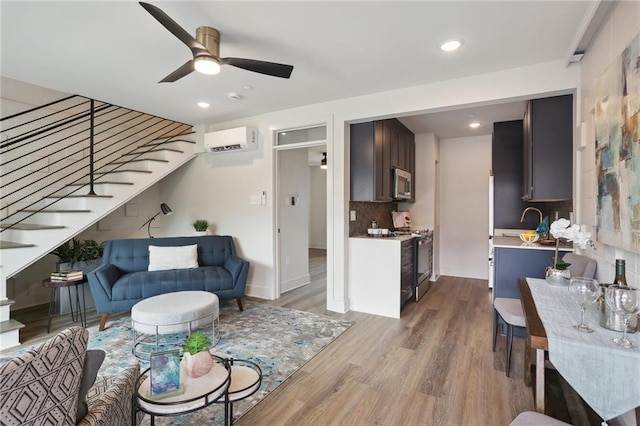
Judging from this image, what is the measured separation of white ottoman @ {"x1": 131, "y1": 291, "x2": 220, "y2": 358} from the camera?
256 centimetres

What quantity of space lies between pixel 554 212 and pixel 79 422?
5.16 meters

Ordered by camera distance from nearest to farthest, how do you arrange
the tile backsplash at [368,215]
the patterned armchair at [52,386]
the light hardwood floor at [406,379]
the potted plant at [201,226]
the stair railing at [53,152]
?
1. the patterned armchair at [52,386]
2. the light hardwood floor at [406,379]
3. the stair railing at [53,152]
4. the tile backsplash at [368,215]
5. the potted plant at [201,226]

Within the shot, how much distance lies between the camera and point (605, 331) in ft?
4.36

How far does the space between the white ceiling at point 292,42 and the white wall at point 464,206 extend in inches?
116

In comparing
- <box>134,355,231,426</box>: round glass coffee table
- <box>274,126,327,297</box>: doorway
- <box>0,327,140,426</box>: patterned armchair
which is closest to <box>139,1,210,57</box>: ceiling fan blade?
<box>0,327,140,426</box>: patterned armchair

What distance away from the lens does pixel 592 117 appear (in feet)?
7.50

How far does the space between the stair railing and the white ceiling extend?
3.48 ft

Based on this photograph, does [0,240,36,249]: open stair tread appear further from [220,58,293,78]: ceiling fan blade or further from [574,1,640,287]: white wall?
[574,1,640,287]: white wall

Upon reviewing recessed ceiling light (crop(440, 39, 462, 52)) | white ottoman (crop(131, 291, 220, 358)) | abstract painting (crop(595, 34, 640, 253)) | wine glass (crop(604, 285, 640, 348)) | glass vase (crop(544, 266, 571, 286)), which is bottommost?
white ottoman (crop(131, 291, 220, 358))

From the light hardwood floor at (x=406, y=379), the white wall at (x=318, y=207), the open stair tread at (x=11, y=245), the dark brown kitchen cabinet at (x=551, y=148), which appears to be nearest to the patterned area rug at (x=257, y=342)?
the light hardwood floor at (x=406, y=379)

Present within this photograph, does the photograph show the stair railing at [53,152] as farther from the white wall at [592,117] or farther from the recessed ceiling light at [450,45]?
the white wall at [592,117]

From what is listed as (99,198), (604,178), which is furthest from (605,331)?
(99,198)

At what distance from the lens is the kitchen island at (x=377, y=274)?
3678 mm

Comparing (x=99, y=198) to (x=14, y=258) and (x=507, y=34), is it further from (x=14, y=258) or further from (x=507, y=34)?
(x=507, y=34)
